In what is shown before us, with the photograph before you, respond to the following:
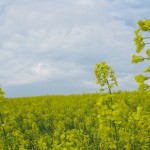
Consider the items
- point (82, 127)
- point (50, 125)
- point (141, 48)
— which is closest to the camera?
point (141, 48)

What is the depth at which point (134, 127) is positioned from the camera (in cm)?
905

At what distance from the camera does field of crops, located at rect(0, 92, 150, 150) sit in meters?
5.29

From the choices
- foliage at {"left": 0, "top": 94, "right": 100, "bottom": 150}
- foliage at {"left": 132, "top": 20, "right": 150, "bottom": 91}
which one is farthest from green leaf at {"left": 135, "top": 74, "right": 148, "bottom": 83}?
foliage at {"left": 0, "top": 94, "right": 100, "bottom": 150}

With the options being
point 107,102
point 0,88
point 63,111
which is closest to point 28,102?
point 63,111

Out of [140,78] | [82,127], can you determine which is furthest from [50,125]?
[140,78]

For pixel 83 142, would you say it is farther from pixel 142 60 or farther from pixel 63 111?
pixel 63 111

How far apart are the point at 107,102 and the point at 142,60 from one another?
154 centimetres

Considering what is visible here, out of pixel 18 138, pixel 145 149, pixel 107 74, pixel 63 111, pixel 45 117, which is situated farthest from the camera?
pixel 63 111

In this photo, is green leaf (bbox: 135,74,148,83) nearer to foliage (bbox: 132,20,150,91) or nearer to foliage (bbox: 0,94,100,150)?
foliage (bbox: 132,20,150,91)

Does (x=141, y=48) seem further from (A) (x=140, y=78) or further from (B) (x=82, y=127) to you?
(B) (x=82, y=127)

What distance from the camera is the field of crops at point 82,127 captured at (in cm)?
529

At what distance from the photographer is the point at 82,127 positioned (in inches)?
542

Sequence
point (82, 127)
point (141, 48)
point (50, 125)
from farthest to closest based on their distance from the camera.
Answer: point (50, 125) < point (82, 127) < point (141, 48)

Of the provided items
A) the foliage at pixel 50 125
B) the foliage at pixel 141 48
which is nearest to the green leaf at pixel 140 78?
the foliage at pixel 141 48
